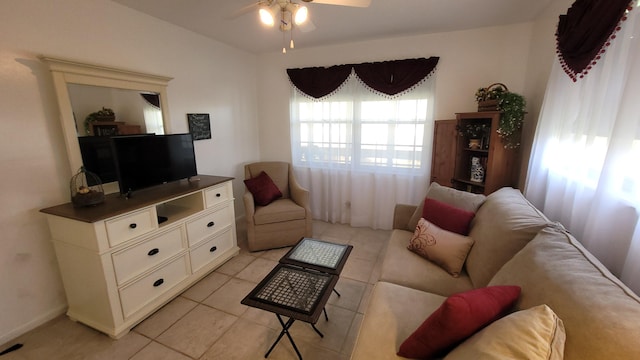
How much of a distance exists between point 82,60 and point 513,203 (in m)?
3.43

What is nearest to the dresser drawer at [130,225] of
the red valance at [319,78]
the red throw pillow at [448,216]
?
the red throw pillow at [448,216]

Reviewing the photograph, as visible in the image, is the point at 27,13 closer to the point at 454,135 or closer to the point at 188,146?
the point at 188,146

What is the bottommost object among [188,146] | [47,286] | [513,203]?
[47,286]

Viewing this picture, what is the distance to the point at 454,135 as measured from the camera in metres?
2.90

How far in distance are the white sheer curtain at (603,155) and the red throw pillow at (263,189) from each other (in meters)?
2.68

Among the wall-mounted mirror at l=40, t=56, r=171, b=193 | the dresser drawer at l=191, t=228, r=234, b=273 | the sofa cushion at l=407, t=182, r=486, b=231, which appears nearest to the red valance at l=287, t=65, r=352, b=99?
the wall-mounted mirror at l=40, t=56, r=171, b=193

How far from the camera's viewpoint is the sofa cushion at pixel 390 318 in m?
1.18

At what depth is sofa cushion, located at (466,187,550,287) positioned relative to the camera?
4.84 ft

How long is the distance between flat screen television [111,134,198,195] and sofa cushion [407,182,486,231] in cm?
226

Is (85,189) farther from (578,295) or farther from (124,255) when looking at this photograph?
(578,295)

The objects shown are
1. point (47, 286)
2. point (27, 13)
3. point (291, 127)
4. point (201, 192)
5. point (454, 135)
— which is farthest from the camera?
point (291, 127)

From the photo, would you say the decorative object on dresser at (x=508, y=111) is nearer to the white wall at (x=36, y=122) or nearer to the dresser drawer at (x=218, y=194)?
the dresser drawer at (x=218, y=194)

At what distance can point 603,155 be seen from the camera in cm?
149

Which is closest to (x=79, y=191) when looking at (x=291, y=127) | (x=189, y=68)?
(x=189, y=68)
